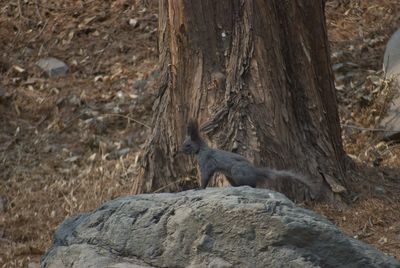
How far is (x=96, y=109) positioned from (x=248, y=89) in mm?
3800

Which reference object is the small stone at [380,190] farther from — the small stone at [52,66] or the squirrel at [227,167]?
the small stone at [52,66]

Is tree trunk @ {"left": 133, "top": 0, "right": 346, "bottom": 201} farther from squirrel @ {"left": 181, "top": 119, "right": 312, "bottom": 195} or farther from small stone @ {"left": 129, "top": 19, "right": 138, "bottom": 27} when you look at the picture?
small stone @ {"left": 129, "top": 19, "right": 138, "bottom": 27}

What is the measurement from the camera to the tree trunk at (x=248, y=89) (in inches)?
299

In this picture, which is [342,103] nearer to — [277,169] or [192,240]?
[277,169]

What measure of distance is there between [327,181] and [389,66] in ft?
11.9

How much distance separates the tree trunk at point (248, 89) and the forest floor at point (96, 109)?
577 millimetres

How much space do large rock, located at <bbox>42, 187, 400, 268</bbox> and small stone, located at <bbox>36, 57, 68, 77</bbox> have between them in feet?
21.3

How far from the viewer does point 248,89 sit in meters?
7.61

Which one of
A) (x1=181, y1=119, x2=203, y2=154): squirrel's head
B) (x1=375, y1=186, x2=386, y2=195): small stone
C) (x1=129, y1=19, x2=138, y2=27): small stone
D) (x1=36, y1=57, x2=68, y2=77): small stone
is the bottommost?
(x1=375, y1=186, x2=386, y2=195): small stone

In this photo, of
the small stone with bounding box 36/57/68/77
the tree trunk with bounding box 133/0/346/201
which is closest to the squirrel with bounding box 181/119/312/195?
the tree trunk with bounding box 133/0/346/201

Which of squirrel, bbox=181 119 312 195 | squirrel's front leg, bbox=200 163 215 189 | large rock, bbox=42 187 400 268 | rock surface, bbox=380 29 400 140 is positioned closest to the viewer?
large rock, bbox=42 187 400 268

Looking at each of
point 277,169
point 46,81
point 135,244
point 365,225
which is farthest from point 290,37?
point 46,81

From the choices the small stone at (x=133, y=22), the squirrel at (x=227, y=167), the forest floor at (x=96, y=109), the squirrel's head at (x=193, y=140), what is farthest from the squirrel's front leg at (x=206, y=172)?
the small stone at (x=133, y=22)

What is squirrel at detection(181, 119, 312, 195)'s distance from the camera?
6.68 m
